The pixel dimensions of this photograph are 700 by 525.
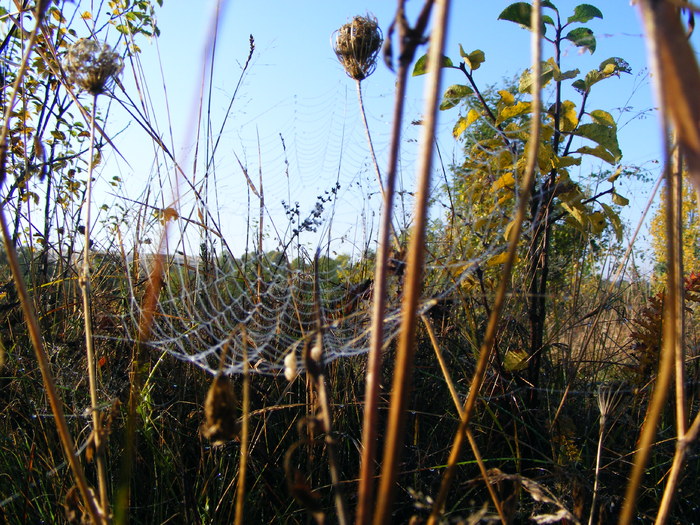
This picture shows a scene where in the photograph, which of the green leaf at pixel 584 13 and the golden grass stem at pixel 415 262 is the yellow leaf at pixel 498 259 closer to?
the green leaf at pixel 584 13

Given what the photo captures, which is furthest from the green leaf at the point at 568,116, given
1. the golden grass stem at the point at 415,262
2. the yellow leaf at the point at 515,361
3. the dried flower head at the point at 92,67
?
the golden grass stem at the point at 415,262

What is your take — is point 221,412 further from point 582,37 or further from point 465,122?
point 582,37

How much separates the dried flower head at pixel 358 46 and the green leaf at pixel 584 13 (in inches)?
21.9

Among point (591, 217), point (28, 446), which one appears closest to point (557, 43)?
point (591, 217)

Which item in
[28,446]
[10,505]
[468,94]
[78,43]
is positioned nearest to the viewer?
[78,43]

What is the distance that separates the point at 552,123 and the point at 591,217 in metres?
0.31

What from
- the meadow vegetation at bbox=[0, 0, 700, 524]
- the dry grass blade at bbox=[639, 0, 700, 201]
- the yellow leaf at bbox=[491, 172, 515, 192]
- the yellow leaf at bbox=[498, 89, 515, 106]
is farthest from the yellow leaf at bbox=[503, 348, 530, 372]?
the dry grass blade at bbox=[639, 0, 700, 201]

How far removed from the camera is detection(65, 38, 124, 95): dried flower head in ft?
3.49

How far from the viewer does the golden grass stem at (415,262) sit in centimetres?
33

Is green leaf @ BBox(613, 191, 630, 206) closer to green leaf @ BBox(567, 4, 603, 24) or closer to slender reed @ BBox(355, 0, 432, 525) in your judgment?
green leaf @ BBox(567, 4, 603, 24)

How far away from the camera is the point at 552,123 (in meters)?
1.65

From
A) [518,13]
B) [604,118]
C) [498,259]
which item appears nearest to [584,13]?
[518,13]

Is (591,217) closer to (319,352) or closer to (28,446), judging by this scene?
(319,352)

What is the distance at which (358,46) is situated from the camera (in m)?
1.61
